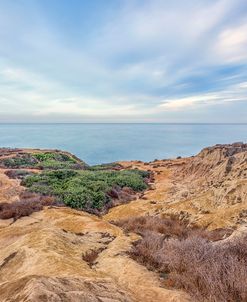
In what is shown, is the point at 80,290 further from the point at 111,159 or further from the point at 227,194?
the point at 111,159

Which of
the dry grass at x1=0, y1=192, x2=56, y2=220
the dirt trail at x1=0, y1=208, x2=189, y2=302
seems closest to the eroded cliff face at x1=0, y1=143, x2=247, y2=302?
the dirt trail at x1=0, y1=208, x2=189, y2=302

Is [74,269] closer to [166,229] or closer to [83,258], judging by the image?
[83,258]

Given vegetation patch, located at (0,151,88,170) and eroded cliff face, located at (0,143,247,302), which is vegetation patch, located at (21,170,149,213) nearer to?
eroded cliff face, located at (0,143,247,302)

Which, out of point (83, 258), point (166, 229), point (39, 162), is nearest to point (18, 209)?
point (166, 229)

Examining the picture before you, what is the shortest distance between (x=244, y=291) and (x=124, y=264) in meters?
2.65

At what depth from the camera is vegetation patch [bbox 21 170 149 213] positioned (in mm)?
20531

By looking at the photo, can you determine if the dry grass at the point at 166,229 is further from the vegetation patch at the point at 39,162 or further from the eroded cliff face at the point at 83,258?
the vegetation patch at the point at 39,162

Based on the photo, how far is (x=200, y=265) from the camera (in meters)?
5.86

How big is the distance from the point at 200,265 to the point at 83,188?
17.7 metres

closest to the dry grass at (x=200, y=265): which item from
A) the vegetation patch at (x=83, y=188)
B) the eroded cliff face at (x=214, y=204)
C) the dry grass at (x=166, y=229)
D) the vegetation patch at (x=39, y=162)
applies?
the dry grass at (x=166, y=229)

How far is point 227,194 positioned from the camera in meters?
15.9

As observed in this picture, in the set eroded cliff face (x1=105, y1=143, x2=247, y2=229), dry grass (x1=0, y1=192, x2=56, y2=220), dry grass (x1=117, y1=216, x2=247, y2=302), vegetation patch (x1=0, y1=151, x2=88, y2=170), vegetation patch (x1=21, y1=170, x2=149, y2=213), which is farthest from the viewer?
vegetation patch (x1=0, y1=151, x2=88, y2=170)

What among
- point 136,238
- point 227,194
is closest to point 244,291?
point 136,238

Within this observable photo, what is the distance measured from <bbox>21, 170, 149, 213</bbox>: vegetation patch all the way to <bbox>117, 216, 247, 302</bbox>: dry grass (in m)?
12.4
